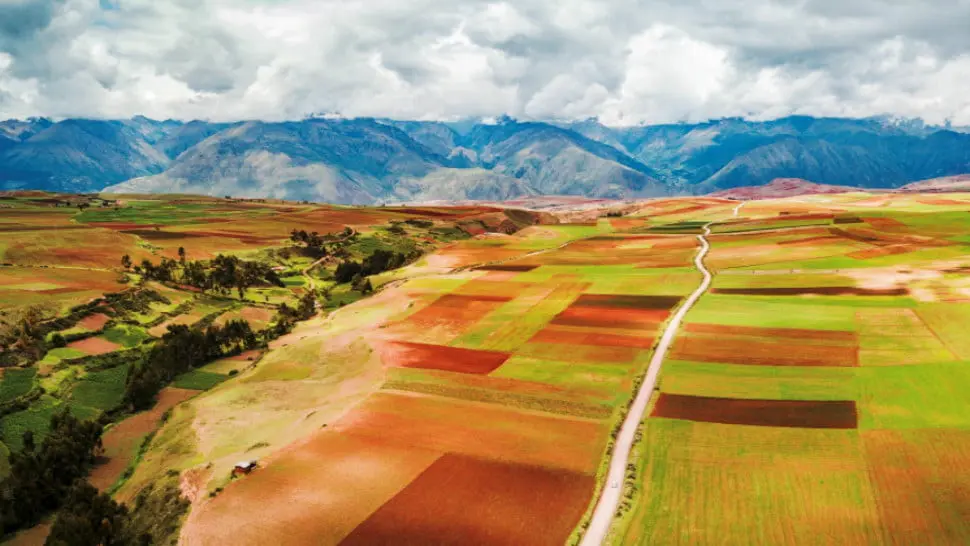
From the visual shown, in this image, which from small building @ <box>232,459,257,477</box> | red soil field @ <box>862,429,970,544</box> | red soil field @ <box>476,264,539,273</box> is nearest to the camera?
red soil field @ <box>862,429,970,544</box>

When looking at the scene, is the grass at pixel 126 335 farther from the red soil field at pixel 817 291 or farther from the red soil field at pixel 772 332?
the red soil field at pixel 817 291

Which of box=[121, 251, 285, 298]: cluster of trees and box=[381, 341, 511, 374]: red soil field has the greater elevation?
box=[121, 251, 285, 298]: cluster of trees

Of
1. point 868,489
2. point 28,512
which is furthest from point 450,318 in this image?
point 868,489

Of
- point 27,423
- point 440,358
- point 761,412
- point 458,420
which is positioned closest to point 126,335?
point 27,423

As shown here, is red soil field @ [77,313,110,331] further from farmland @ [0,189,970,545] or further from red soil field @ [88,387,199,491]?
red soil field @ [88,387,199,491]

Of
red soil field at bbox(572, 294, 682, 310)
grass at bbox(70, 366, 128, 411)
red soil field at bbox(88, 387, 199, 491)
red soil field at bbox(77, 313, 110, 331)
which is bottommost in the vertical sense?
red soil field at bbox(88, 387, 199, 491)

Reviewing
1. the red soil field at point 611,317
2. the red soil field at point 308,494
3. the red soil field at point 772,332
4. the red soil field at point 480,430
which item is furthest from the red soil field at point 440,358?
Result: the red soil field at point 772,332

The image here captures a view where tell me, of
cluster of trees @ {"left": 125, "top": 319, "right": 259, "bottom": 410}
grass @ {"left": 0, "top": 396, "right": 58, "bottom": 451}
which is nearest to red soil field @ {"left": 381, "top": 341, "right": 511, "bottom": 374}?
cluster of trees @ {"left": 125, "top": 319, "right": 259, "bottom": 410}

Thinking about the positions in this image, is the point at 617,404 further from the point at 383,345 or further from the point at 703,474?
the point at 383,345
